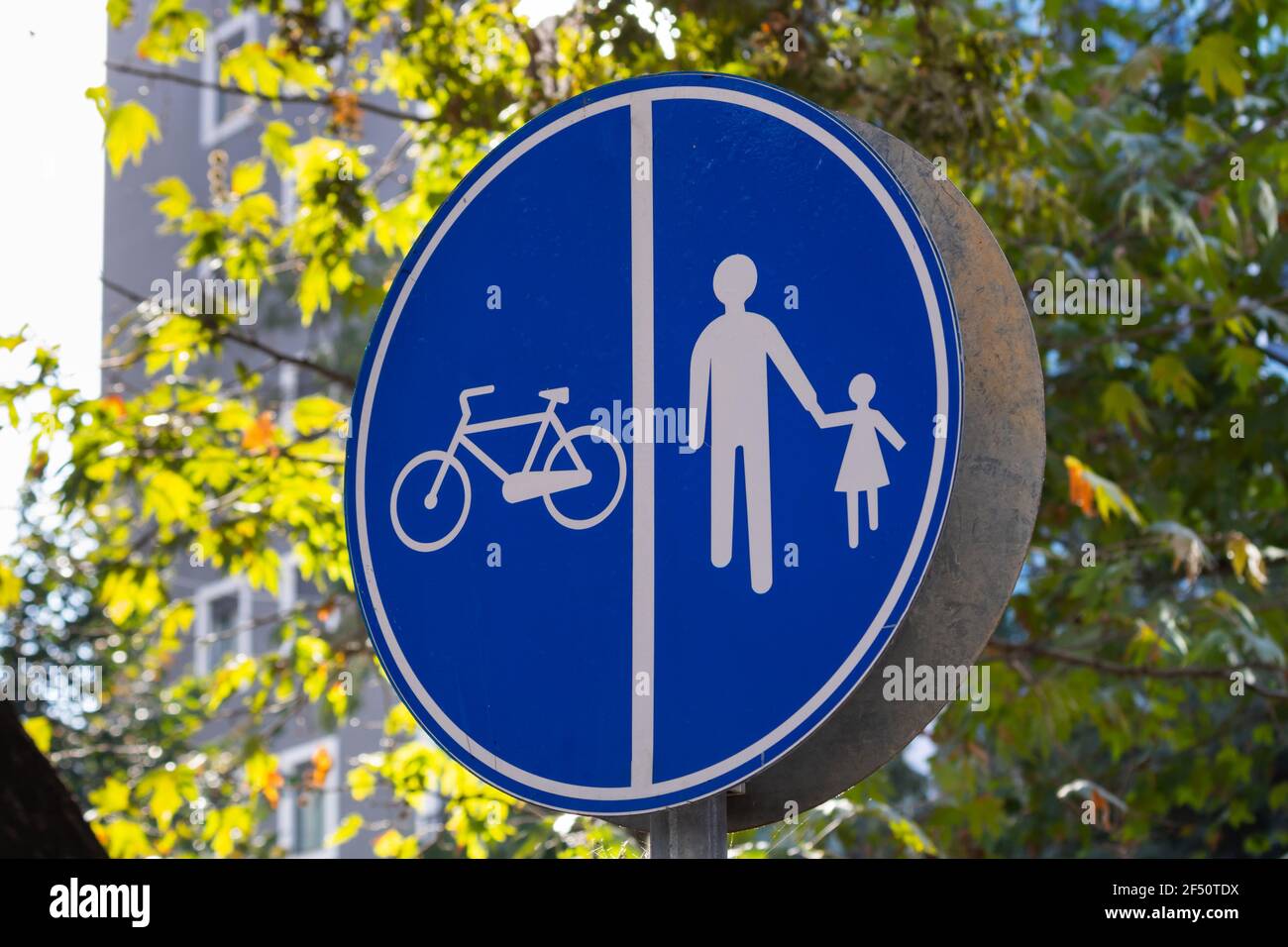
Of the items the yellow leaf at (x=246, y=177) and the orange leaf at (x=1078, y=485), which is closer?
the orange leaf at (x=1078, y=485)

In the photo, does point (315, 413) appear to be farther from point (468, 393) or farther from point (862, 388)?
point (862, 388)

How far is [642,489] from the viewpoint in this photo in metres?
1.88

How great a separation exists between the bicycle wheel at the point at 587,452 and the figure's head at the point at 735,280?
229 mm

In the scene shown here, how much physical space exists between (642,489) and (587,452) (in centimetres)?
9

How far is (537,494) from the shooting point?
1945 millimetres

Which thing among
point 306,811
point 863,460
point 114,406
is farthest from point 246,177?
point 306,811

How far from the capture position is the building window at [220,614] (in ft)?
70.5

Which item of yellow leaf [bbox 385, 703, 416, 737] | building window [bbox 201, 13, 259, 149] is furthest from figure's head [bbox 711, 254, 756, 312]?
building window [bbox 201, 13, 259, 149]

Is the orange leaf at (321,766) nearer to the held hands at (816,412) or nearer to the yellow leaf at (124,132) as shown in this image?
the yellow leaf at (124,132)

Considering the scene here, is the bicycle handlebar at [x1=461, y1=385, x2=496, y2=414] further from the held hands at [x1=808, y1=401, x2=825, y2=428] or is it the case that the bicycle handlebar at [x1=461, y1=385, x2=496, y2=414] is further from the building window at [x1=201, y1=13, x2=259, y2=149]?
the building window at [x1=201, y1=13, x2=259, y2=149]

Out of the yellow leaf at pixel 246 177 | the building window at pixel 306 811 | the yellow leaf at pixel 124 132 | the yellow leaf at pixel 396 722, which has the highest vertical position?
the yellow leaf at pixel 246 177

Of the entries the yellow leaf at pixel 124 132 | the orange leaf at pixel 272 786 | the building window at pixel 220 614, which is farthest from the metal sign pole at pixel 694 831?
the building window at pixel 220 614

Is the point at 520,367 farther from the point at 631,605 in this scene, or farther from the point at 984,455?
the point at 984,455
